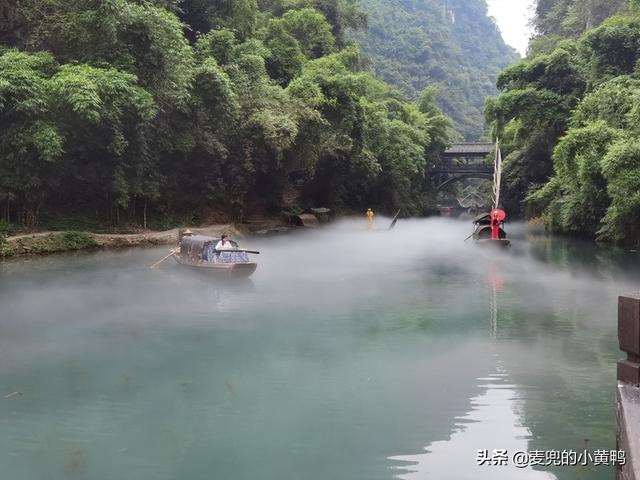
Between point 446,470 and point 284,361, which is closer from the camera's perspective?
point 446,470

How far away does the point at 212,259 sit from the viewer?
18844mm

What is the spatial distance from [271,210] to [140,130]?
14.6 m

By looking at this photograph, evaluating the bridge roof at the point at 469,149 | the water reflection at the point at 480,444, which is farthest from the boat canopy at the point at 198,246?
the bridge roof at the point at 469,149

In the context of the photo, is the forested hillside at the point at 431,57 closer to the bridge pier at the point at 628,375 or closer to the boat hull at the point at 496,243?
the boat hull at the point at 496,243

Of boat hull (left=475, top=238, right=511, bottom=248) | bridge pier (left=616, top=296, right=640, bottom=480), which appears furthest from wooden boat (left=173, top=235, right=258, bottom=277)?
boat hull (left=475, top=238, right=511, bottom=248)

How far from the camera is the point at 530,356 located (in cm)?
1035

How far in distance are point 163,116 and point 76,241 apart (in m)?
7.24

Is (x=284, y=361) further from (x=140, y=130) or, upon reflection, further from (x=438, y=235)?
(x=438, y=235)

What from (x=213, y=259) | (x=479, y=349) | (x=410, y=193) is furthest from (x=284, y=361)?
(x=410, y=193)

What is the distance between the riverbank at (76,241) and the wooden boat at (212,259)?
714 centimetres

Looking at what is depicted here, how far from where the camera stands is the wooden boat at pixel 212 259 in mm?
17583

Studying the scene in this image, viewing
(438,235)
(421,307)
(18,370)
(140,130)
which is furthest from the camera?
(438,235)

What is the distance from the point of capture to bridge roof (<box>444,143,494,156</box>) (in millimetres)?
68062

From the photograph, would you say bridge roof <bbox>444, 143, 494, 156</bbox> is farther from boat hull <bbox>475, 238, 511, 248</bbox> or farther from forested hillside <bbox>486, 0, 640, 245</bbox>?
boat hull <bbox>475, 238, 511, 248</bbox>
